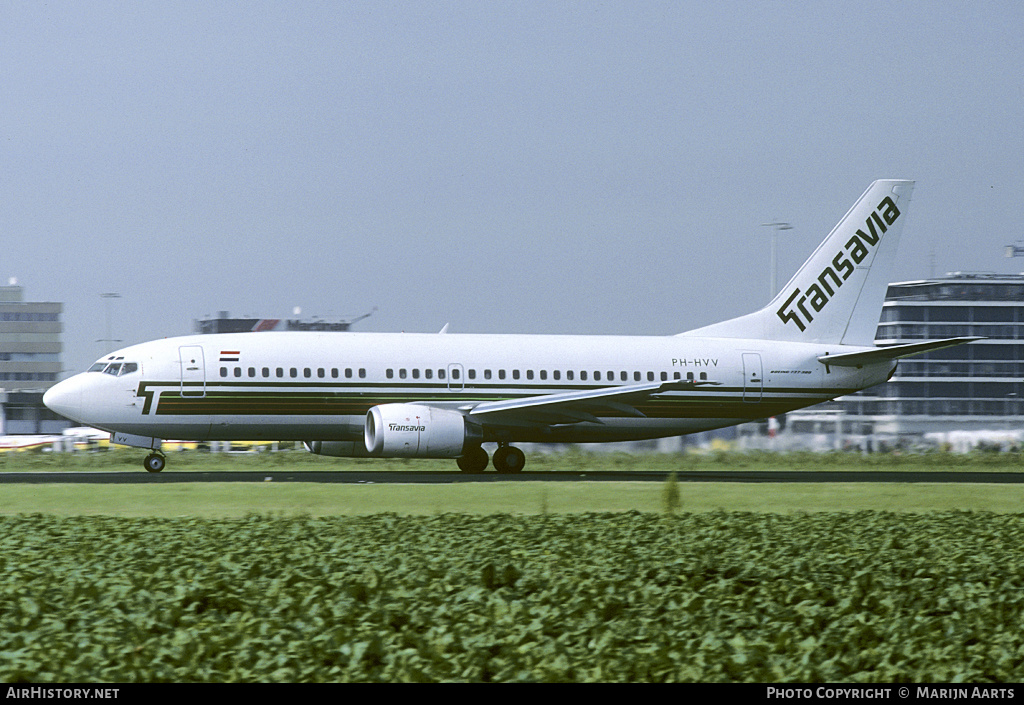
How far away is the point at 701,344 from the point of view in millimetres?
35406

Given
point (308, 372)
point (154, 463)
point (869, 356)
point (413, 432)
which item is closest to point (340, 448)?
point (308, 372)

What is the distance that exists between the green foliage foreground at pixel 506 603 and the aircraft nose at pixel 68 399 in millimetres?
15007

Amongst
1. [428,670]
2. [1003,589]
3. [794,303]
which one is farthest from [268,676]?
[794,303]

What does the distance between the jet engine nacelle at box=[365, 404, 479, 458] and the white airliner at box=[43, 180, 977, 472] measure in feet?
0.12

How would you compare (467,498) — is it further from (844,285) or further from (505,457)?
(844,285)

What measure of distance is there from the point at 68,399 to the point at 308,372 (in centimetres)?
579

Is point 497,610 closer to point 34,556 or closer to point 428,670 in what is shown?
point 428,670

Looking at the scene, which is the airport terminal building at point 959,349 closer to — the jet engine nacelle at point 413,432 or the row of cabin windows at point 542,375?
the row of cabin windows at point 542,375

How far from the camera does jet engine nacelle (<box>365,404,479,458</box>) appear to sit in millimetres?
30172

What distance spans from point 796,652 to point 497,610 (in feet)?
8.28

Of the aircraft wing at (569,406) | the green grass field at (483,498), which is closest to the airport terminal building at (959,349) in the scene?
the aircraft wing at (569,406)

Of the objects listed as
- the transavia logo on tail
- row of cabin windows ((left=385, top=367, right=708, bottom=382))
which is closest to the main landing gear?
row of cabin windows ((left=385, top=367, right=708, bottom=382))

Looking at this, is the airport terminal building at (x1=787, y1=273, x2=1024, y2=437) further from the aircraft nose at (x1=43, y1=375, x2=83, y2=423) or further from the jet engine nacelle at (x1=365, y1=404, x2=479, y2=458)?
the aircraft nose at (x1=43, y1=375, x2=83, y2=423)

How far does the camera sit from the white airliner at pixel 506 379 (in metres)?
30.7
